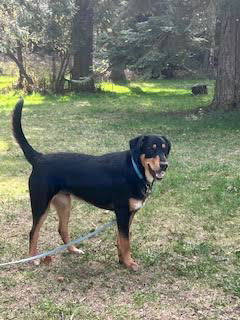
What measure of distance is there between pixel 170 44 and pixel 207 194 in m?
9.80

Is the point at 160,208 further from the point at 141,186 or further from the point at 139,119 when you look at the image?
the point at 139,119

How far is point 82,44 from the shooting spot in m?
22.7

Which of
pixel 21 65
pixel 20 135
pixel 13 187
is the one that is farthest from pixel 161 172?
pixel 21 65

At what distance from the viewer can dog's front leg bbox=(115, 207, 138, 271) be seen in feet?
14.9

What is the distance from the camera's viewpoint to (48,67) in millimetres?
23312

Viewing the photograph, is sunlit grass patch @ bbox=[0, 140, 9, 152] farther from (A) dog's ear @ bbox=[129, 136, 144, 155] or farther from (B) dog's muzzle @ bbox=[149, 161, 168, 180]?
(B) dog's muzzle @ bbox=[149, 161, 168, 180]

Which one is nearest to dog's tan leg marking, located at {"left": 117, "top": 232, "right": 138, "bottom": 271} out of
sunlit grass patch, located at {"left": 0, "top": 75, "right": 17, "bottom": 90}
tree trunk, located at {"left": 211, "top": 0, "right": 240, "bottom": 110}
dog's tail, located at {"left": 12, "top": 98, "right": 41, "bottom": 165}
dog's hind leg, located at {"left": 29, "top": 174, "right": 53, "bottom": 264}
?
dog's hind leg, located at {"left": 29, "top": 174, "right": 53, "bottom": 264}

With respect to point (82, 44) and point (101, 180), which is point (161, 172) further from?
point (82, 44)

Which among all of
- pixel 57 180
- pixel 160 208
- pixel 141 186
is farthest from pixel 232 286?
pixel 160 208

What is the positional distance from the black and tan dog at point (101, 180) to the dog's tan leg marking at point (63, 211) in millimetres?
73

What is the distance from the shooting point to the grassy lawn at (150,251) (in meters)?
4.00

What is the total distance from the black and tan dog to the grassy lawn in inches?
13.6

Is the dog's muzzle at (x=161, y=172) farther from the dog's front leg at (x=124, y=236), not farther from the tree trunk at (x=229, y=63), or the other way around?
the tree trunk at (x=229, y=63)

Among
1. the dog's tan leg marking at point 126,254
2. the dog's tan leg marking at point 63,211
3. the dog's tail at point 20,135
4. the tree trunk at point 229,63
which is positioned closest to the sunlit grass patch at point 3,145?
the dog's tan leg marking at point 63,211
